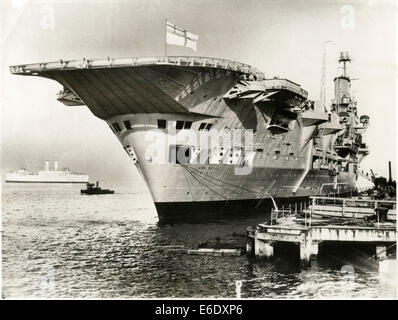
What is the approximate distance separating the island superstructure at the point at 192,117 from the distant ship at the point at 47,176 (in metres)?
69.4

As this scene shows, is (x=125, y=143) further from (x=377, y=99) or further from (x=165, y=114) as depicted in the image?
(x=377, y=99)

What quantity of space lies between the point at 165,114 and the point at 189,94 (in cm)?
183

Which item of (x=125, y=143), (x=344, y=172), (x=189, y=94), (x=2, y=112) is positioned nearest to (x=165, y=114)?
(x=189, y=94)

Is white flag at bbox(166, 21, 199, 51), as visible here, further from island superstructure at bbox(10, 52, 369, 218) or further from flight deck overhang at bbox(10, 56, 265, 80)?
island superstructure at bbox(10, 52, 369, 218)

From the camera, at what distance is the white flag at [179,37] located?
16.3m

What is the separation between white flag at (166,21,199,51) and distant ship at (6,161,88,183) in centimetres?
7793

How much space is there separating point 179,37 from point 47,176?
8059 centimetres

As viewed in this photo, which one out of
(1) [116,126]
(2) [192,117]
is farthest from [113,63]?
(1) [116,126]

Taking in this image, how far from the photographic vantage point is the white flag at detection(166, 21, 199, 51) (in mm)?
16281

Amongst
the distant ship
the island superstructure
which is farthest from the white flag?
the distant ship

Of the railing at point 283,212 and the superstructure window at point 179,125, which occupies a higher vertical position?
the superstructure window at point 179,125

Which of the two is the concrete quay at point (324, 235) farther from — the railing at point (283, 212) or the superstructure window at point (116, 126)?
the superstructure window at point (116, 126)

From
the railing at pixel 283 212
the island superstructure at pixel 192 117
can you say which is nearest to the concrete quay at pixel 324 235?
the railing at pixel 283 212

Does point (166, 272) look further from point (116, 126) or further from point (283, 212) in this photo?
point (116, 126)
